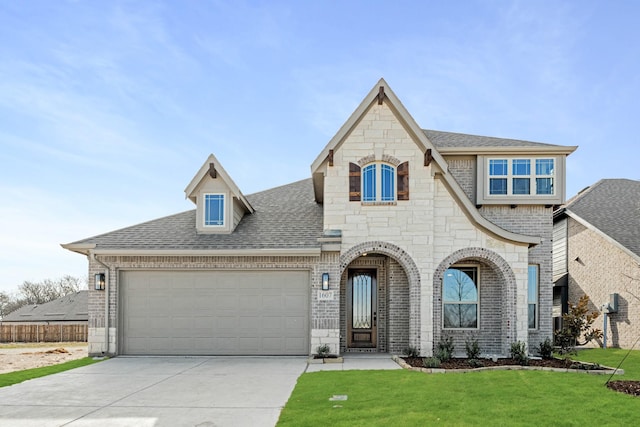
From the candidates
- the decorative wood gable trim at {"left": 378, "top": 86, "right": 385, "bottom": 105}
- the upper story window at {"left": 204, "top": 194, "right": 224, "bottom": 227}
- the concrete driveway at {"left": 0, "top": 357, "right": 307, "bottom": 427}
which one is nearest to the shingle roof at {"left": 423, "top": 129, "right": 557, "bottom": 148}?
the decorative wood gable trim at {"left": 378, "top": 86, "right": 385, "bottom": 105}

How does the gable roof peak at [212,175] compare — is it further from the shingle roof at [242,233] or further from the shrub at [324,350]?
the shrub at [324,350]

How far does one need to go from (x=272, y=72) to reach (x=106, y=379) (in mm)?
10252

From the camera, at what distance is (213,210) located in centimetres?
1515

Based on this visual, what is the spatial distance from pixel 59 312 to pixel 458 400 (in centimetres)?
3883

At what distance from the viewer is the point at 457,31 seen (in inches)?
611

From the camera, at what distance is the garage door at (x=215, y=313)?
14.1 meters

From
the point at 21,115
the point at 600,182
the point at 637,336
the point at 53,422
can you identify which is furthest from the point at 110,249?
the point at 600,182

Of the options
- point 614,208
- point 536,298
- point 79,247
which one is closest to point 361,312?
point 536,298

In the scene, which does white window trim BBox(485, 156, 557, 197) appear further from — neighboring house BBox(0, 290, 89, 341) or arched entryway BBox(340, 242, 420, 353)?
neighboring house BBox(0, 290, 89, 341)

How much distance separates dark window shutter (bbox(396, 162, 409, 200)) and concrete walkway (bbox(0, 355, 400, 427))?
4621 millimetres

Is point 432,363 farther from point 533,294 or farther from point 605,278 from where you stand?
point 605,278

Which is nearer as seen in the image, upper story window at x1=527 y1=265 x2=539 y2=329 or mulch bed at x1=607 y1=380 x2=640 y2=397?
mulch bed at x1=607 y1=380 x2=640 y2=397

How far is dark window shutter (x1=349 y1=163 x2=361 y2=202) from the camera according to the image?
14.1 meters

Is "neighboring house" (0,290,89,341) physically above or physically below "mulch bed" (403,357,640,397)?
below
